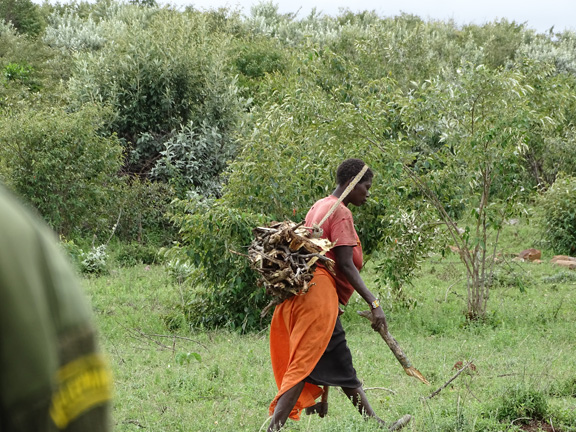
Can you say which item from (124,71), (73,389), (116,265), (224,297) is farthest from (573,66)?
(73,389)

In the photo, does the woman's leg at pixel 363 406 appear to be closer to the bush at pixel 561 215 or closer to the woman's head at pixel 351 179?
the woman's head at pixel 351 179

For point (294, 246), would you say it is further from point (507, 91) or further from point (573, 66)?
point (573, 66)

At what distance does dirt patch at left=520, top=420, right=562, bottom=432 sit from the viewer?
4695 mm

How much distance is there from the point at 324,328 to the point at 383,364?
8.07 feet

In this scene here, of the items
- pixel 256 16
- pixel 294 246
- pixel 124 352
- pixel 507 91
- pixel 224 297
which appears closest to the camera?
pixel 294 246

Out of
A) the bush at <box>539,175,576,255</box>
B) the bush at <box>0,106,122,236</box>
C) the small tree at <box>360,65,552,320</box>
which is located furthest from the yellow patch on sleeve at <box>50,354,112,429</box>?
the bush at <box>539,175,576,255</box>

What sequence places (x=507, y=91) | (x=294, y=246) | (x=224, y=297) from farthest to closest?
(x=224, y=297)
(x=507, y=91)
(x=294, y=246)

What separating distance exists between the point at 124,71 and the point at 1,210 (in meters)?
15.7

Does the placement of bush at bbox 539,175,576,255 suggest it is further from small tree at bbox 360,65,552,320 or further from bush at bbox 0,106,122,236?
bush at bbox 0,106,122,236

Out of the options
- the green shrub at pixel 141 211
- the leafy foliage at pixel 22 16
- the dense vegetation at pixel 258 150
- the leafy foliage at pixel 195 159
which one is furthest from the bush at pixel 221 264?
the leafy foliage at pixel 22 16

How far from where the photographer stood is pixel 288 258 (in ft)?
14.8

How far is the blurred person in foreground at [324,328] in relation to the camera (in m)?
4.48

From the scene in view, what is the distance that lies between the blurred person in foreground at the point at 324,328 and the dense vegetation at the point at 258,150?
135 inches

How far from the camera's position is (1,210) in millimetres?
760
